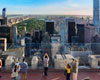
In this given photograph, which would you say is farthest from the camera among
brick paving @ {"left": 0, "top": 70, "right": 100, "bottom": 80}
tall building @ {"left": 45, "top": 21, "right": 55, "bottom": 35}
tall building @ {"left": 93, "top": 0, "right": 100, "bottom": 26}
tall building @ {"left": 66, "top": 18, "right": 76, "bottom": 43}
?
tall building @ {"left": 93, "top": 0, "right": 100, "bottom": 26}

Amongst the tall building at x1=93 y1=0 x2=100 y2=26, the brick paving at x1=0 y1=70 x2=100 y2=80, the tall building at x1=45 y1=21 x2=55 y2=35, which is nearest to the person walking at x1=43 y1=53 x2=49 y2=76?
the brick paving at x1=0 y1=70 x2=100 y2=80

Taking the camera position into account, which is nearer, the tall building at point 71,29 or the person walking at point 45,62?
the person walking at point 45,62

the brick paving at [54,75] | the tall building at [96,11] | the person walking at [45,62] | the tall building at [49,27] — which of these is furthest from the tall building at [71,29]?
the tall building at [96,11]

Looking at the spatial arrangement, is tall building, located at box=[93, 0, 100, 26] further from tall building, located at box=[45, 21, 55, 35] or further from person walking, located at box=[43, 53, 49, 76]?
person walking, located at box=[43, 53, 49, 76]

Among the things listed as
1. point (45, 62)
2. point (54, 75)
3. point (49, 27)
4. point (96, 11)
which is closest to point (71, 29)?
point (49, 27)

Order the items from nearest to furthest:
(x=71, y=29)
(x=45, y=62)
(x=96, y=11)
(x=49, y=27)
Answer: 1. (x=45, y=62)
2. (x=71, y=29)
3. (x=49, y=27)
4. (x=96, y=11)

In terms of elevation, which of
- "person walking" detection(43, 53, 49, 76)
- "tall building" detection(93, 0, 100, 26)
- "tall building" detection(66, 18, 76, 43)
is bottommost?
"person walking" detection(43, 53, 49, 76)

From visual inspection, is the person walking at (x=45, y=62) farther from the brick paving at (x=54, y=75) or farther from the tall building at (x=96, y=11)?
the tall building at (x=96, y=11)

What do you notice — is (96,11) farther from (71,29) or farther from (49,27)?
(71,29)

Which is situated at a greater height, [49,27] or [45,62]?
[49,27]

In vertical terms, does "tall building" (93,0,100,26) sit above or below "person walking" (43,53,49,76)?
above

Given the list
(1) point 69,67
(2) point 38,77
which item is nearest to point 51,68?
(2) point 38,77

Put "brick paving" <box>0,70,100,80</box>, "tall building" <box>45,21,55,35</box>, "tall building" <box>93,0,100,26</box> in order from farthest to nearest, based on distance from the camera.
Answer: "tall building" <box>93,0,100,26</box>
"tall building" <box>45,21,55,35</box>
"brick paving" <box>0,70,100,80</box>
